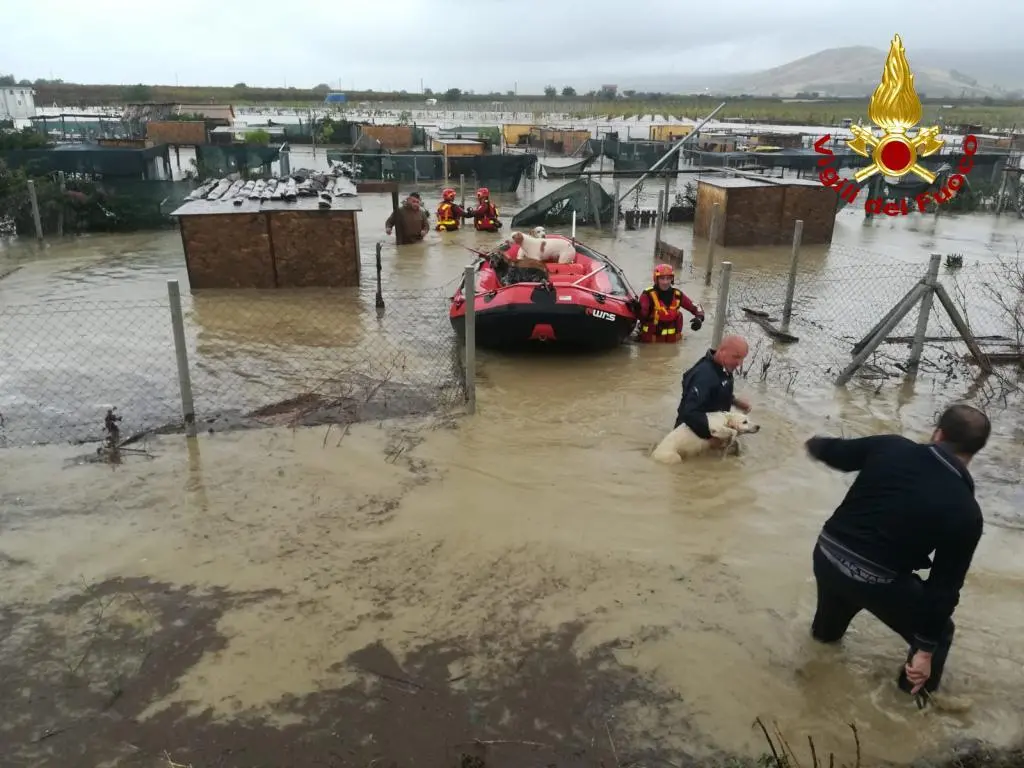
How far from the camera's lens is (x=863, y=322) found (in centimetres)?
1088

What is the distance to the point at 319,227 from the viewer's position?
1211cm

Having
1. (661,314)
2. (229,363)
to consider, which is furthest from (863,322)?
(229,363)

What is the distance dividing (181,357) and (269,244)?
20.5ft

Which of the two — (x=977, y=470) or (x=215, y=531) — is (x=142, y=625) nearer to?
(x=215, y=531)

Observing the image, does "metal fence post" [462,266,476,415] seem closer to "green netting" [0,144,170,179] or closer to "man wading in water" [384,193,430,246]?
"man wading in water" [384,193,430,246]

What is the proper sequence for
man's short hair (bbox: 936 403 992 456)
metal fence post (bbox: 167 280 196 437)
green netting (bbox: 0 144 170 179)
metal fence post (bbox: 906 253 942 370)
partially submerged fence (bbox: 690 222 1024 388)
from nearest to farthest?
man's short hair (bbox: 936 403 992 456) → metal fence post (bbox: 167 280 196 437) → metal fence post (bbox: 906 253 942 370) → partially submerged fence (bbox: 690 222 1024 388) → green netting (bbox: 0 144 170 179)

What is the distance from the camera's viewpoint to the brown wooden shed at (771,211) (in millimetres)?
16172

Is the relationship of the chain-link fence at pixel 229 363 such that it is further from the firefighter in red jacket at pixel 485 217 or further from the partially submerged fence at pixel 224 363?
the firefighter in red jacket at pixel 485 217

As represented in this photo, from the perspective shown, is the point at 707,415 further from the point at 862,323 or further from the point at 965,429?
the point at 862,323

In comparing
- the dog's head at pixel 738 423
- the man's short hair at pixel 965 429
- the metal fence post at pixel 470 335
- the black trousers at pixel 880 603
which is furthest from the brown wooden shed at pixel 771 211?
the man's short hair at pixel 965 429

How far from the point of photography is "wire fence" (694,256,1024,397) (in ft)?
28.0

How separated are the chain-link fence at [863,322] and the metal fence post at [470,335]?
98.4 inches

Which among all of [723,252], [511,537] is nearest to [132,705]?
[511,537]

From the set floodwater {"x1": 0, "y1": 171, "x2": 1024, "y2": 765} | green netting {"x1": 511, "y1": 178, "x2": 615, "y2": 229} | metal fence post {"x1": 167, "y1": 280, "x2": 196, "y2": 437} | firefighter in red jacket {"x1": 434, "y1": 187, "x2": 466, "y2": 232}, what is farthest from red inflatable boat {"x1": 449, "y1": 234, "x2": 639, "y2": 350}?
green netting {"x1": 511, "y1": 178, "x2": 615, "y2": 229}
